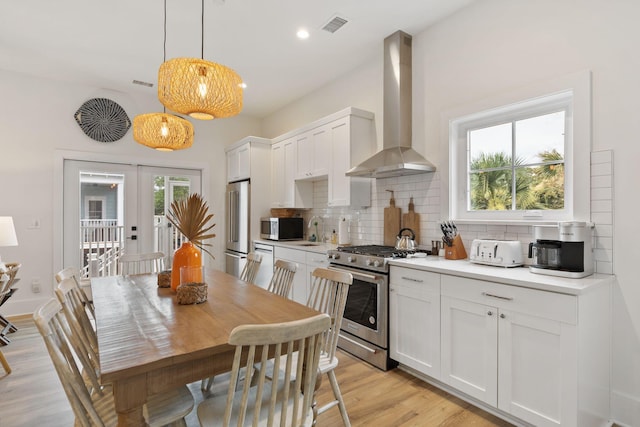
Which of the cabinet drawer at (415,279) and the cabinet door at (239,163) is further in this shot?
the cabinet door at (239,163)

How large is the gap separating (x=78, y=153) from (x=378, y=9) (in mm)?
4071

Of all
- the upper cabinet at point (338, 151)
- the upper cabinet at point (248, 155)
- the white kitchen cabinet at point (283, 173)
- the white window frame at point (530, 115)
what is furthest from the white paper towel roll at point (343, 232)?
the upper cabinet at point (248, 155)

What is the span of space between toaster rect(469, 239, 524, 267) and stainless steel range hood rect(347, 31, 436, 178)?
3.35ft

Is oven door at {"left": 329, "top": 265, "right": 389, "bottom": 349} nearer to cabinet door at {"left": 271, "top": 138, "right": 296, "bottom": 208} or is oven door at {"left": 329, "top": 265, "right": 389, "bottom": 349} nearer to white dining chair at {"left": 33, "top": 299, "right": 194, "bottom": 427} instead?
white dining chair at {"left": 33, "top": 299, "right": 194, "bottom": 427}

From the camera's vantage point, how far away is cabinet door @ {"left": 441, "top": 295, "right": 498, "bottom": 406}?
6.75 feet

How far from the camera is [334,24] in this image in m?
3.08

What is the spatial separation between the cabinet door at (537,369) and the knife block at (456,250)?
0.78 m

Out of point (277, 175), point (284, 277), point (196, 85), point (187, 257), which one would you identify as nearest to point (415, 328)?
point (284, 277)

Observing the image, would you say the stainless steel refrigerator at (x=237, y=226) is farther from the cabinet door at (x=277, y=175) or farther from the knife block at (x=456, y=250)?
the knife block at (x=456, y=250)

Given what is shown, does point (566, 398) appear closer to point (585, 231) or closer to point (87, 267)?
point (585, 231)

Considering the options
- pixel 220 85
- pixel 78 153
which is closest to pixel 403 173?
pixel 220 85

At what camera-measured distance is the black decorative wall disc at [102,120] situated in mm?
4418

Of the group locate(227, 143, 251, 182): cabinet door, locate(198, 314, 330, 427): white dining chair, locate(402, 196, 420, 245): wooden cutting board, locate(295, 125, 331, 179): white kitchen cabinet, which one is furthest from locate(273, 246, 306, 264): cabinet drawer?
locate(198, 314, 330, 427): white dining chair

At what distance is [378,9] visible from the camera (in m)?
2.85
